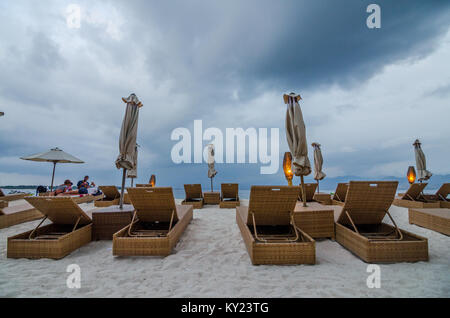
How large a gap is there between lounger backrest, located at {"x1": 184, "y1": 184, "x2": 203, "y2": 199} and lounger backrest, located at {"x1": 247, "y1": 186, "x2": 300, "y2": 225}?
4.52m

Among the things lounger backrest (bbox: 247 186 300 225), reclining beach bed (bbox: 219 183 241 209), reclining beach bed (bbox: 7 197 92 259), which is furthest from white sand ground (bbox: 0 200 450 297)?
reclining beach bed (bbox: 219 183 241 209)

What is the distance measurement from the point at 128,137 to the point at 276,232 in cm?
317

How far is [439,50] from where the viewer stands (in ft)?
26.9

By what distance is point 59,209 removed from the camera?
266cm

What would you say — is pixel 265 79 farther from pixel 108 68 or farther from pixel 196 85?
pixel 108 68

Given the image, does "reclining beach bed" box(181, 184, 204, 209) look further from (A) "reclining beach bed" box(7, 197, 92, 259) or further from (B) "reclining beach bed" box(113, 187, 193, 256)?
(A) "reclining beach bed" box(7, 197, 92, 259)

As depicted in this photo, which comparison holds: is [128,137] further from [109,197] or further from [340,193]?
[340,193]

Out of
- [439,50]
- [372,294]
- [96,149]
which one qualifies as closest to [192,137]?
[372,294]

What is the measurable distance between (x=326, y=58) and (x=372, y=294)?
1066 cm

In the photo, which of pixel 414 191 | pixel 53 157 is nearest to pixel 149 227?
pixel 53 157

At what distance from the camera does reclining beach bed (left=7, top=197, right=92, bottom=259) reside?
2.27m

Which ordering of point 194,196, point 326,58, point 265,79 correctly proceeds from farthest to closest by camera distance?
1. point 265,79
2. point 326,58
3. point 194,196

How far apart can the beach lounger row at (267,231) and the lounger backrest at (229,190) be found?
381 centimetres
